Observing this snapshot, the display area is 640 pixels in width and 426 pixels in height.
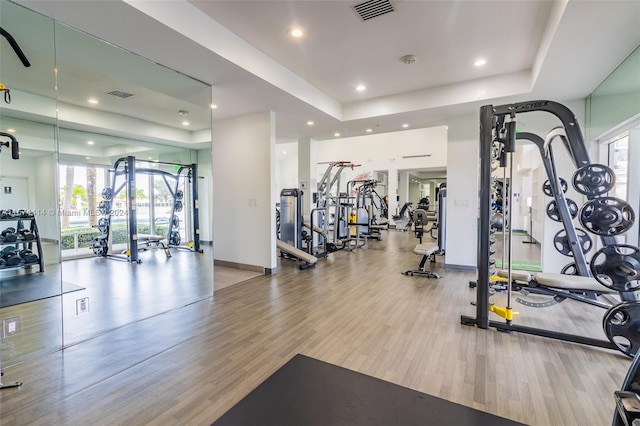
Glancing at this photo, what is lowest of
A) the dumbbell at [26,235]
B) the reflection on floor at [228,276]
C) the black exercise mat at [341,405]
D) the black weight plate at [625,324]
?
the black exercise mat at [341,405]

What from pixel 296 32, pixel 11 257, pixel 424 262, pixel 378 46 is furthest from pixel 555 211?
pixel 11 257

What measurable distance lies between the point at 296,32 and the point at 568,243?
433 cm

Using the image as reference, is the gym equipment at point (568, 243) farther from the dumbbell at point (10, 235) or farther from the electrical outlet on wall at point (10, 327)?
the dumbbell at point (10, 235)

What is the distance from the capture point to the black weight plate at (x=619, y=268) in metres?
2.67

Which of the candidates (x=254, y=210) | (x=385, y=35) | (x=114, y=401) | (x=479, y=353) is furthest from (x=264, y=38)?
(x=479, y=353)

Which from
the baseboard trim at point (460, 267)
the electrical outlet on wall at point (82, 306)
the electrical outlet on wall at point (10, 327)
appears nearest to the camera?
the electrical outlet on wall at point (10, 327)

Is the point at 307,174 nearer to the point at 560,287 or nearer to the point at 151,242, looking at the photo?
the point at 151,242

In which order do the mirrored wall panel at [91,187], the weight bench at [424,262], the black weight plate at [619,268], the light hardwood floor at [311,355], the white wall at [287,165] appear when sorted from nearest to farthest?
the light hardwood floor at [311,355], the black weight plate at [619,268], the mirrored wall panel at [91,187], the weight bench at [424,262], the white wall at [287,165]

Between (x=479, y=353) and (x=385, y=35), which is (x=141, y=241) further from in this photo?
(x=479, y=353)

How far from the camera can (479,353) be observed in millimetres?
2639

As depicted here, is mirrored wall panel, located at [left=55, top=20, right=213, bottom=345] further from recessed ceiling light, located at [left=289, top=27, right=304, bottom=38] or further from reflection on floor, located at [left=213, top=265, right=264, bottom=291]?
recessed ceiling light, located at [left=289, top=27, right=304, bottom=38]

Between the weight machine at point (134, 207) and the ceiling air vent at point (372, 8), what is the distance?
3.42 metres

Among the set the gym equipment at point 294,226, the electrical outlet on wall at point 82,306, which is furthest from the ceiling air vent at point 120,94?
the gym equipment at point 294,226

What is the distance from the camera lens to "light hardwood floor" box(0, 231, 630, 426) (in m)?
1.95
